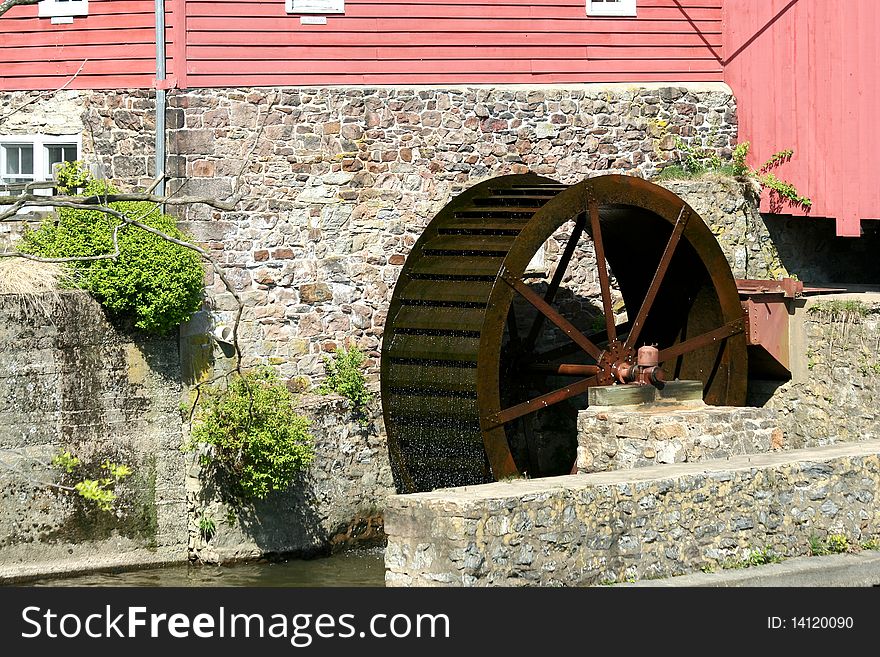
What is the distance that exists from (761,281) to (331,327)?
3677mm

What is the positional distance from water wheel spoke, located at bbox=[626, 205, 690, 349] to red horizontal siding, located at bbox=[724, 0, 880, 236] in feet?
5.27

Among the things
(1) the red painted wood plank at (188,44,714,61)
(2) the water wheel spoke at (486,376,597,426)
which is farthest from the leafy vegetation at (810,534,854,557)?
(1) the red painted wood plank at (188,44,714,61)

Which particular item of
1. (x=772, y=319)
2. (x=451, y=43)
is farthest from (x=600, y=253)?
(x=451, y=43)

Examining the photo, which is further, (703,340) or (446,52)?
(446,52)

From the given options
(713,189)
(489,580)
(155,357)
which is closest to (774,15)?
(713,189)

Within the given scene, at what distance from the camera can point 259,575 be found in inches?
460

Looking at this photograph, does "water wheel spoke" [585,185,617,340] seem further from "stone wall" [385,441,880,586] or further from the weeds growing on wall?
"stone wall" [385,441,880,586]

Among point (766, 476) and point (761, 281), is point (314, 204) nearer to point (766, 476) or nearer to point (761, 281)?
point (761, 281)

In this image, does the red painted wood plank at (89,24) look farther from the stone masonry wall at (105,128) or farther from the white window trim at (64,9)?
the stone masonry wall at (105,128)

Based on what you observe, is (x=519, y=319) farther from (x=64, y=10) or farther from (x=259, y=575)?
(x=64, y=10)

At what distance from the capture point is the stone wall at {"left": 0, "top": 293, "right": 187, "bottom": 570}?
453 inches

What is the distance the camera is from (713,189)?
45.6ft

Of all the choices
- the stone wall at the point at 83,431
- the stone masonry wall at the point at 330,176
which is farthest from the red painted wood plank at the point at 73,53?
the stone wall at the point at 83,431

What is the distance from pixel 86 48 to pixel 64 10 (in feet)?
1.18
